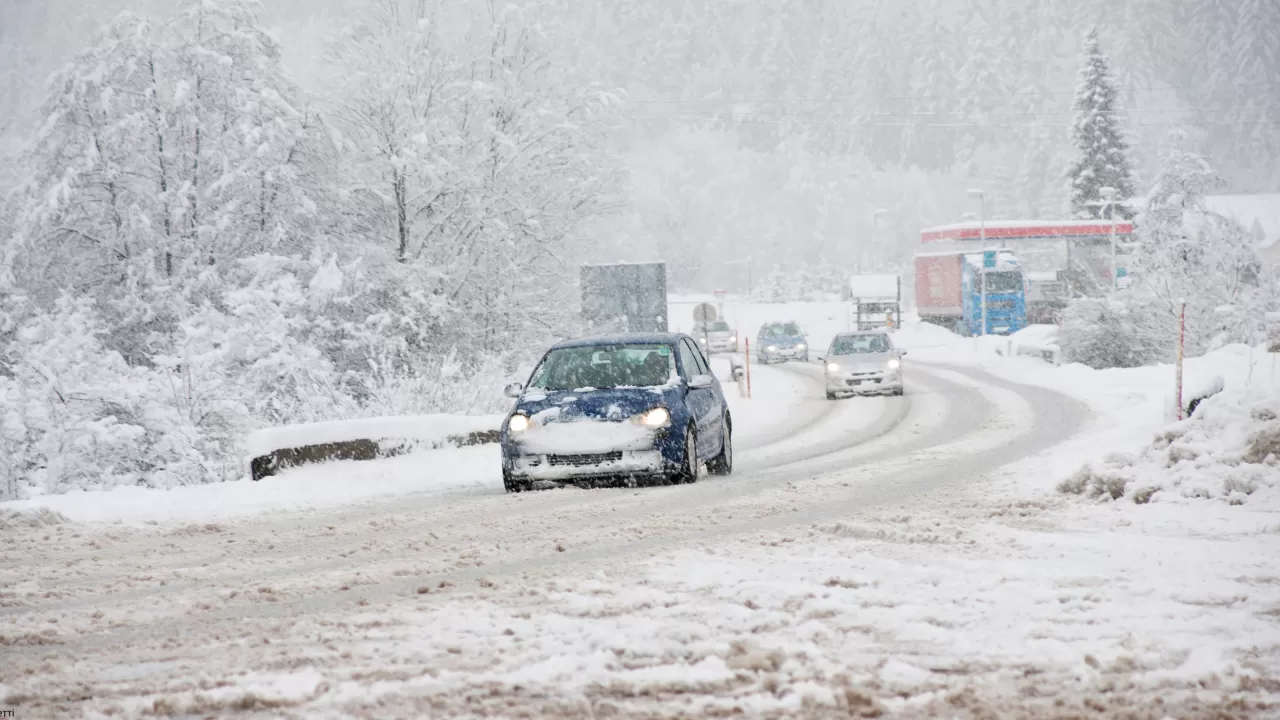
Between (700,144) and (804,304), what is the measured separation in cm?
5515

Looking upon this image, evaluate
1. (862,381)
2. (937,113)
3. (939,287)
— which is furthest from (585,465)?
(937,113)

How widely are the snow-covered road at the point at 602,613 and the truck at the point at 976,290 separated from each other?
4633cm

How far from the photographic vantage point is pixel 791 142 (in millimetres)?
157125

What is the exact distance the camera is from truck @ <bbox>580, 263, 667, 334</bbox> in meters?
33.6

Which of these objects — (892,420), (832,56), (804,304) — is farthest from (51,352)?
(832,56)

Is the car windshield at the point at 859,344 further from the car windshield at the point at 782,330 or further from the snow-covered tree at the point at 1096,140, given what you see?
the snow-covered tree at the point at 1096,140

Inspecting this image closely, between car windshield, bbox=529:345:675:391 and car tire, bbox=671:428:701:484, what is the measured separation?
655mm

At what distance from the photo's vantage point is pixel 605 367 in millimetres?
13266

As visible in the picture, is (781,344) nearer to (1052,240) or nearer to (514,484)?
(1052,240)

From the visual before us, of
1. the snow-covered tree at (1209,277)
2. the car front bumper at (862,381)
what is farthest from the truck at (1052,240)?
the car front bumper at (862,381)

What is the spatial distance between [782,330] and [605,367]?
37.6m

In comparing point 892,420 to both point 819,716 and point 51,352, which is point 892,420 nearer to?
point 51,352

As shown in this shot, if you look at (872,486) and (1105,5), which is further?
(1105,5)

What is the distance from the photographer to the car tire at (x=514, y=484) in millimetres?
12241
